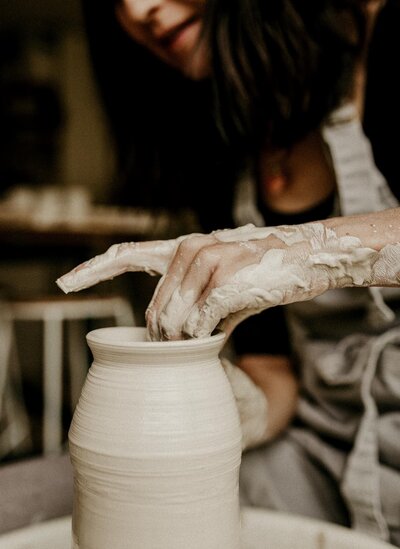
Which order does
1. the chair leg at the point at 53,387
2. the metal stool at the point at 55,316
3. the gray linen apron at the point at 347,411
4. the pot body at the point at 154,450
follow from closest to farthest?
the pot body at the point at 154,450 → the gray linen apron at the point at 347,411 → the metal stool at the point at 55,316 → the chair leg at the point at 53,387

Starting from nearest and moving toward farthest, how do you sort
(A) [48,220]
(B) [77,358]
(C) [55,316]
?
(C) [55,316], (A) [48,220], (B) [77,358]

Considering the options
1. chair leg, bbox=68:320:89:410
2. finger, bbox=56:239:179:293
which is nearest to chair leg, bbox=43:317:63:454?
chair leg, bbox=68:320:89:410

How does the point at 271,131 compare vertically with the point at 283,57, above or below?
below

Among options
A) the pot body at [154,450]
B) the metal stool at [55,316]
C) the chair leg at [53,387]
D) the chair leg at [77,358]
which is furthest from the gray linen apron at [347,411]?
the chair leg at [77,358]

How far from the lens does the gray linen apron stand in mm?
836

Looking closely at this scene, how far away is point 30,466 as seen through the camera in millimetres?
787

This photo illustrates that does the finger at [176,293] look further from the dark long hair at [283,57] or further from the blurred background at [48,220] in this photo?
the blurred background at [48,220]

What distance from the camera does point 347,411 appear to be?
0.93 m

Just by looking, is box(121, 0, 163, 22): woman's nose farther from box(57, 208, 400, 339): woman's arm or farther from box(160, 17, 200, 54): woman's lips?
box(57, 208, 400, 339): woman's arm

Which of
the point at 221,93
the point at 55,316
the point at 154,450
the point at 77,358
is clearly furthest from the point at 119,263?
the point at 77,358

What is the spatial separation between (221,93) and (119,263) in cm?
48

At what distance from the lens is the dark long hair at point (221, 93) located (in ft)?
3.05

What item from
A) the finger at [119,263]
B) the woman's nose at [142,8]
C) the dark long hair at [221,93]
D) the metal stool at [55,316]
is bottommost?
the metal stool at [55,316]

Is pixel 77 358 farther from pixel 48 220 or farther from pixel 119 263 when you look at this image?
pixel 119 263
